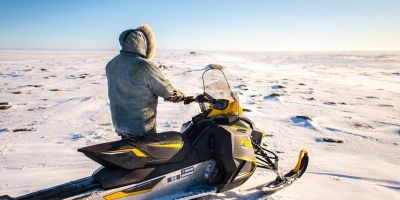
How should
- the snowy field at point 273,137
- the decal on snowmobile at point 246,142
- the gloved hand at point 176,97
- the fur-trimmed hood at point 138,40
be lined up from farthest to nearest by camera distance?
1. the snowy field at point 273,137
2. the decal on snowmobile at point 246,142
3. the gloved hand at point 176,97
4. the fur-trimmed hood at point 138,40

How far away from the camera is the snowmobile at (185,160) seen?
10.3 feet

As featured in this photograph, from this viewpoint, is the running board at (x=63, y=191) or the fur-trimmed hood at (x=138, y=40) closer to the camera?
the running board at (x=63, y=191)

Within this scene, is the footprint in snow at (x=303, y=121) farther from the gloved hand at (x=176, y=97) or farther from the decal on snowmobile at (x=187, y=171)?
the gloved hand at (x=176, y=97)

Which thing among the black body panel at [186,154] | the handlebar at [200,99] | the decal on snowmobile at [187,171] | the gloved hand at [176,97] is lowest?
the decal on snowmobile at [187,171]

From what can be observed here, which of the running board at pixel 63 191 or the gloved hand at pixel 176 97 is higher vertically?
the gloved hand at pixel 176 97

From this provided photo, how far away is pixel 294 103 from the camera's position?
11.4m

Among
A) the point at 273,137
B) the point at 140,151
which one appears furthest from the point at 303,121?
the point at 140,151

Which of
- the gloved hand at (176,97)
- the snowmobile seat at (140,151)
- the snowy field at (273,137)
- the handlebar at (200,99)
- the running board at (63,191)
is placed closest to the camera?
the running board at (63,191)

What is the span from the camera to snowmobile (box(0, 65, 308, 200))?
312 centimetres

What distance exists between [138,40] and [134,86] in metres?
0.46

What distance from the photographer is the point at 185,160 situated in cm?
358

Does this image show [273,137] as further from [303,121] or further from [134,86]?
[134,86]

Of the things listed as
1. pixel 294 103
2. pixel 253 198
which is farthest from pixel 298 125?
pixel 253 198

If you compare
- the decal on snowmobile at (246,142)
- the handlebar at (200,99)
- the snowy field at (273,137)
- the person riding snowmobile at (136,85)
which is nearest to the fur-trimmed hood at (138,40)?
the person riding snowmobile at (136,85)
